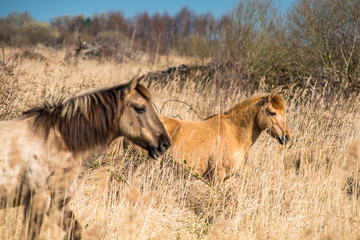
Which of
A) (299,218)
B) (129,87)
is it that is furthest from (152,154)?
(299,218)

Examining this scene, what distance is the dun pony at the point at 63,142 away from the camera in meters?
2.55

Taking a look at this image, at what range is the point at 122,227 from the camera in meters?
3.26

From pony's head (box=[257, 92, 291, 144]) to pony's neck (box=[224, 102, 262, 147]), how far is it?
0.35ft

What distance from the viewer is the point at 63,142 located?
2.79m

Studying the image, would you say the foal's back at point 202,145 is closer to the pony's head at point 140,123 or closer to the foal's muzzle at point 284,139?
the foal's muzzle at point 284,139

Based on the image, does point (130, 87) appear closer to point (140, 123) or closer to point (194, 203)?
point (140, 123)

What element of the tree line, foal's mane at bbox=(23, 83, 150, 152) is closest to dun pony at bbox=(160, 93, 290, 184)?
foal's mane at bbox=(23, 83, 150, 152)

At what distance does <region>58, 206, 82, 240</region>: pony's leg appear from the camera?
2.69 m

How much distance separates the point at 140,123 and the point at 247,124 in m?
2.77

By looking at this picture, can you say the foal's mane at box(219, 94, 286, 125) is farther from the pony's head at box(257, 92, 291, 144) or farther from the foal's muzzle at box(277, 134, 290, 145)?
the foal's muzzle at box(277, 134, 290, 145)

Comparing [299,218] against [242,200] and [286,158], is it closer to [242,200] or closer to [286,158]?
[242,200]

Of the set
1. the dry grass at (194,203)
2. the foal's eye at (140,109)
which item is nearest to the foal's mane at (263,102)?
the dry grass at (194,203)

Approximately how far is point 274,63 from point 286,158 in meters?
6.45

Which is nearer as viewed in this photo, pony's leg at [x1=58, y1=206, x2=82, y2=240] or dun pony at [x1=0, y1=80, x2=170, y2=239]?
dun pony at [x1=0, y1=80, x2=170, y2=239]
